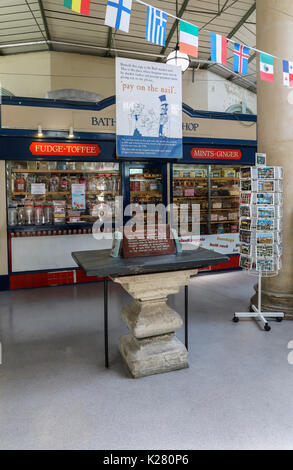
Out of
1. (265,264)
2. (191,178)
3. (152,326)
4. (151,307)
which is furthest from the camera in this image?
(191,178)

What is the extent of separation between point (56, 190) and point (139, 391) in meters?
4.75

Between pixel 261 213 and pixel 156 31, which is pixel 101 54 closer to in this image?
pixel 156 31

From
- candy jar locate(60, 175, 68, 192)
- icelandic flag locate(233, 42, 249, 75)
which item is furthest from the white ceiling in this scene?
icelandic flag locate(233, 42, 249, 75)

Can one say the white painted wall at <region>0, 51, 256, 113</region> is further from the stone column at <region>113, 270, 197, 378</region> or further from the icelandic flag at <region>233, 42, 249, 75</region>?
the stone column at <region>113, 270, 197, 378</region>

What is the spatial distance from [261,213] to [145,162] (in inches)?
124

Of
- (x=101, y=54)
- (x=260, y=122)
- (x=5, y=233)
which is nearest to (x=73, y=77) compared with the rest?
(x=101, y=54)

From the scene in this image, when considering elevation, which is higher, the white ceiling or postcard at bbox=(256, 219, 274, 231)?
the white ceiling

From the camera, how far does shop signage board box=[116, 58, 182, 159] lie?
5.36 metres

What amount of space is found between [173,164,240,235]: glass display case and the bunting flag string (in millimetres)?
3127

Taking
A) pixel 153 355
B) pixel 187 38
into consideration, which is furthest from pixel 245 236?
pixel 187 38

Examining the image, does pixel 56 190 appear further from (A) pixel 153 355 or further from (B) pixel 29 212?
(A) pixel 153 355

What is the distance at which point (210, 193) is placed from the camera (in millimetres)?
7816

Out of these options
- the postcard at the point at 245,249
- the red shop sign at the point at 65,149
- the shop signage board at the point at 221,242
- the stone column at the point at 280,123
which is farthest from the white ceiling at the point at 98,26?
the postcard at the point at 245,249

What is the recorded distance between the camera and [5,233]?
6.12 m
